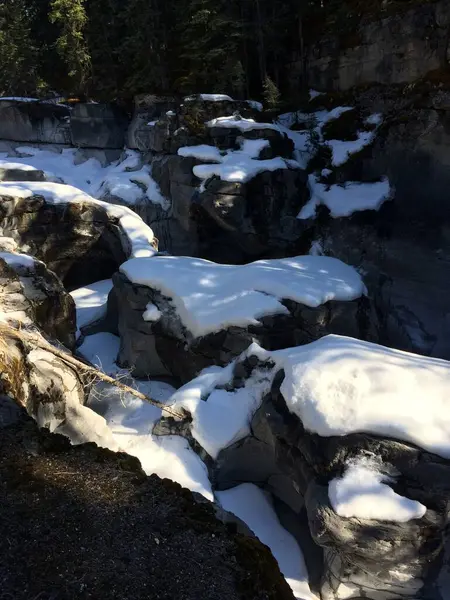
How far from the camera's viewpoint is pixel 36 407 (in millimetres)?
6098

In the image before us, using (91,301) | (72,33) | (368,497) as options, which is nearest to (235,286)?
(368,497)

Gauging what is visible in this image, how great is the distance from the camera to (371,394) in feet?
20.4

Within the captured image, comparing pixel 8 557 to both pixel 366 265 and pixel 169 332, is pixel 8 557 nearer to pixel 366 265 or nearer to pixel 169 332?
pixel 169 332

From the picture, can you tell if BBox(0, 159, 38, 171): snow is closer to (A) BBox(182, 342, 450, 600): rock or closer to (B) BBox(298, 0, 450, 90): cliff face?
(B) BBox(298, 0, 450, 90): cliff face

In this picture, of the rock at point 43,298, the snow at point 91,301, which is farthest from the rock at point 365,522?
the snow at point 91,301

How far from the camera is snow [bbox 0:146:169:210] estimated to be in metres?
20.2

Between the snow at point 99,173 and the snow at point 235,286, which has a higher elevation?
the snow at point 99,173

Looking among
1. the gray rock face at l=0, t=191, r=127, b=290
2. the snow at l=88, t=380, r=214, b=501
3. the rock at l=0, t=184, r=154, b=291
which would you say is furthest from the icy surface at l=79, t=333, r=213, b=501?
the gray rock face at l=0, t=191, r=127, b=290

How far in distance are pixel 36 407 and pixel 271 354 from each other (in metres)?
4.22

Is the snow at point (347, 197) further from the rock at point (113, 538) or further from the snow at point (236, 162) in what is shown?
the rock at point (113, 538)

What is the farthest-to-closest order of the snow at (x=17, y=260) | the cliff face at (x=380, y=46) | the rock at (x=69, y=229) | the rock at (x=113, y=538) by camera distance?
the cliff face at (x=380, y=46)
the rock at (x=69, y=229)
the snow at (x=17, y=260)
the rock at (x=113, y=538)

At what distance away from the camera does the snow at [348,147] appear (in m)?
17.3

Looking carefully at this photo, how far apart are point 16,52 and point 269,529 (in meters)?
31.5

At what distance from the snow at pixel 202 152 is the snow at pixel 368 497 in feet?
45.4
